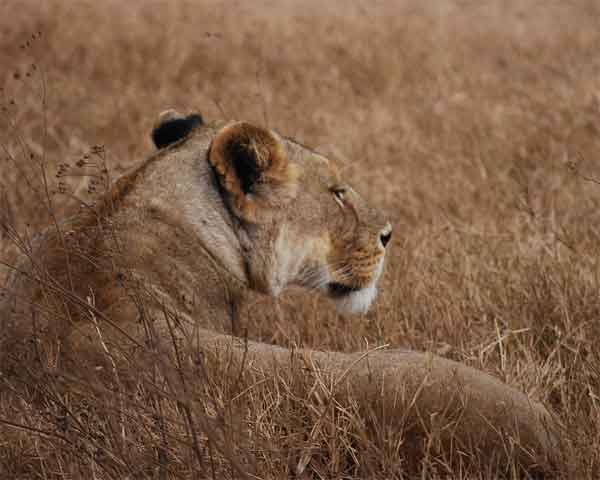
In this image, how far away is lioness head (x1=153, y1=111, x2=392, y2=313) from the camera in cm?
324

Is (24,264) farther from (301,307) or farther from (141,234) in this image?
(301,307)

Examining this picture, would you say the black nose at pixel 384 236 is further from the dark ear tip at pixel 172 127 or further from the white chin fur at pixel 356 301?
the dark ear tip at pixel 172 127

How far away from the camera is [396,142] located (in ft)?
22.7

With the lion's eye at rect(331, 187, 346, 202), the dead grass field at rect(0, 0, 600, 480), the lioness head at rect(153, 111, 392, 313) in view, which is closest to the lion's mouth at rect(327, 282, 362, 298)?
the lioness head at rect(153, 111, 392, 313)

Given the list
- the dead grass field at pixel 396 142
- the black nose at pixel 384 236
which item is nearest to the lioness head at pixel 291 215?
the black nose at pixel 384 236

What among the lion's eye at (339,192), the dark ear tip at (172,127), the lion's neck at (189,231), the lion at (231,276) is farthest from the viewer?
the dark ear tip at (172,127)

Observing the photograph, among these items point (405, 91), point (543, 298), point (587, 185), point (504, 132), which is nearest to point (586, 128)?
point (504, 132)

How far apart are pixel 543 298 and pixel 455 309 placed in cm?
36

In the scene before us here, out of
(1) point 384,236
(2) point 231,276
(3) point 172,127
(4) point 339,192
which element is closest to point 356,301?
(1) point 384,236

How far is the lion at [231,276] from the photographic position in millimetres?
2412

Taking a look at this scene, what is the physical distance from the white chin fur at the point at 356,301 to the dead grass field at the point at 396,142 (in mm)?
110

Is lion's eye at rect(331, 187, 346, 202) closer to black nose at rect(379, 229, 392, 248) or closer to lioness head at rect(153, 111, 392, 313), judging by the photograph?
lioness head at rect(153, 111, 392, 313)

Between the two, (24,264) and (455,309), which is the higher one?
(24,264)

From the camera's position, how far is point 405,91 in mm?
8422
